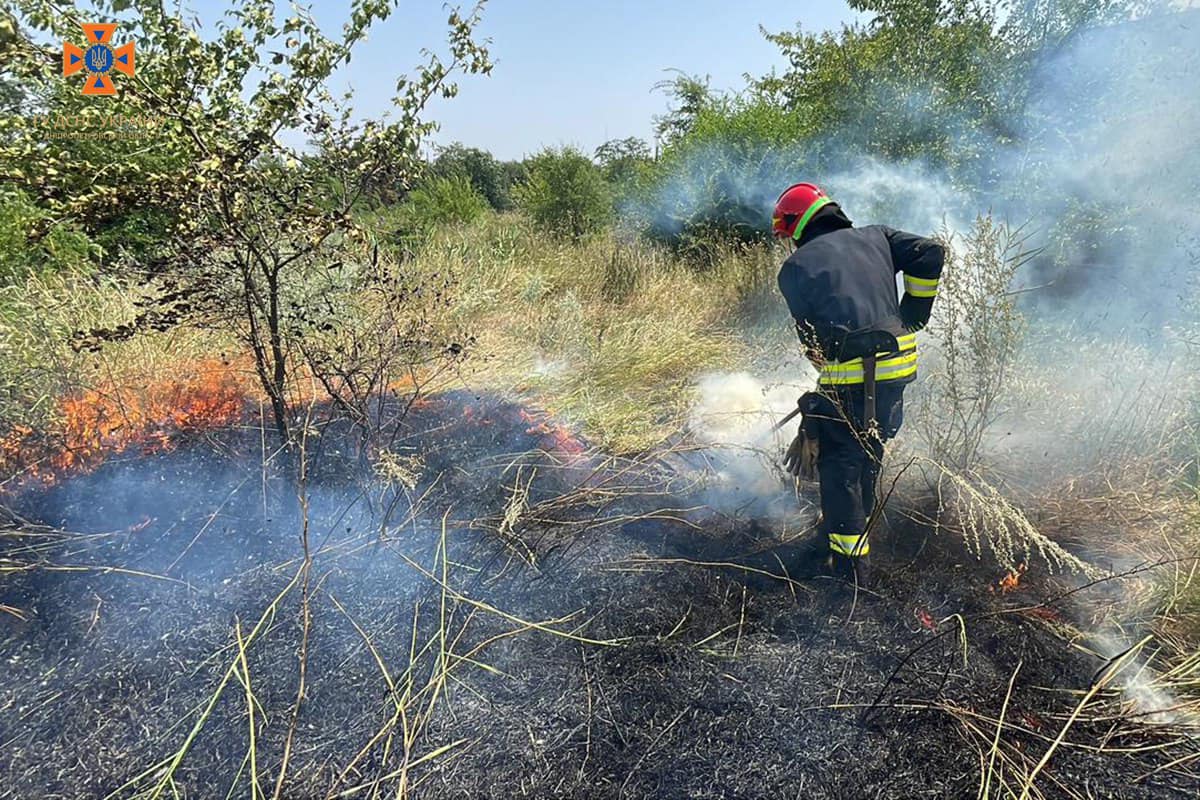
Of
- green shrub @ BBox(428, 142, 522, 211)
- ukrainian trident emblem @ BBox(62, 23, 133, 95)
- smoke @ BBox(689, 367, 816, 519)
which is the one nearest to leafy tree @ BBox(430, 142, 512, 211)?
green shrub @ BBox(428, 142, 522, 211)

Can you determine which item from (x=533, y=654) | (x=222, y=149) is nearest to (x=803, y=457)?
(x=533, y=654)

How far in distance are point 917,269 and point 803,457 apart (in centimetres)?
112

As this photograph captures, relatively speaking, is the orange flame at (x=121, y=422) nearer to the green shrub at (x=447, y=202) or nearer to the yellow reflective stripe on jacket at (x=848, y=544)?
the yellow reflective stripe on jacket at (x=848, y=544)

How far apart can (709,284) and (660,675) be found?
20.8 feet

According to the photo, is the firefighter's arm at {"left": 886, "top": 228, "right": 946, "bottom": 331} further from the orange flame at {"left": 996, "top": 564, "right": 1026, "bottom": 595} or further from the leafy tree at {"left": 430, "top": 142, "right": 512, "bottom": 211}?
the leafy tree at {"left": 430, "top": 142, "right": 512, "bottom": 211}

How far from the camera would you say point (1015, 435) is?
3.89m

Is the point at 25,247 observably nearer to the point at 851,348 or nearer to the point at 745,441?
the point at 745,441

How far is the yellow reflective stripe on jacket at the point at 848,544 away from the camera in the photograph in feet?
9.04

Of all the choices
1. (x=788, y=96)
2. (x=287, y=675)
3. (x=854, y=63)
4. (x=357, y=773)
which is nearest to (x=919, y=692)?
(x=357, y=773)

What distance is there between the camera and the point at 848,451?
2883mm

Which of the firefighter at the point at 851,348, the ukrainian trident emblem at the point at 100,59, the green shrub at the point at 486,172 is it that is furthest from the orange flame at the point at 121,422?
the green shrub at the point at 486,172

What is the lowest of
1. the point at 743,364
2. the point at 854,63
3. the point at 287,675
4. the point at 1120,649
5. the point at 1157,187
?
the point at 1120,649

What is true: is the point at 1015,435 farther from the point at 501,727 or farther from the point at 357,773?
the point at 357,773

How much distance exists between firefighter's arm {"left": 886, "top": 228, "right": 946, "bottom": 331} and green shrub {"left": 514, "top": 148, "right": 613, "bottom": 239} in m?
8.32
